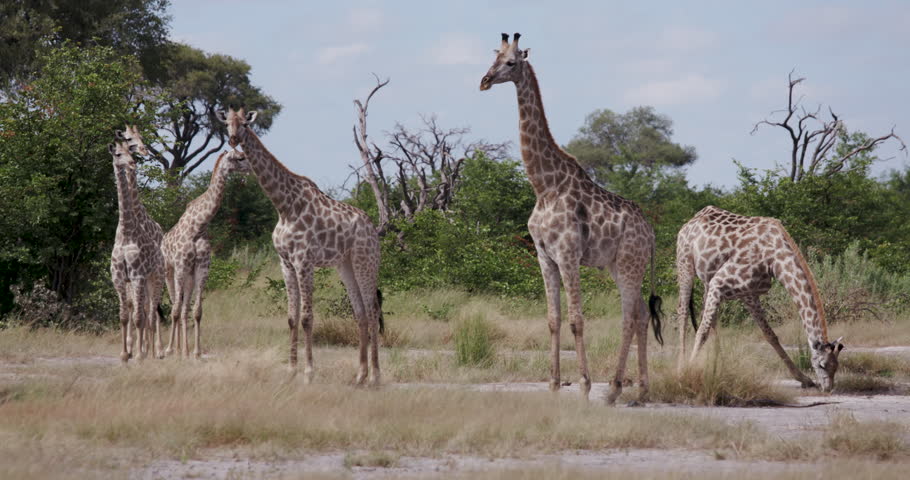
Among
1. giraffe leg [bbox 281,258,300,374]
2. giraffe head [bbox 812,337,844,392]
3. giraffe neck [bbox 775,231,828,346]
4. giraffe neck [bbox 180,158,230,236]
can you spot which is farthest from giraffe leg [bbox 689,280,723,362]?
giraffe neck [bbox 180,158,230,236]

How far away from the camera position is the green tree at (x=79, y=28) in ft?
82.5

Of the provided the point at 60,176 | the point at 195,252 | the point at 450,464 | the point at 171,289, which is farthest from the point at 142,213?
the point at 450,464

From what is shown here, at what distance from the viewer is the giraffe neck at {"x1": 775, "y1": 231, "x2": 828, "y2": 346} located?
389 inches

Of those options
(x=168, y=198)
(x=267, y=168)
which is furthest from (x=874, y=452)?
(x=168, y=198)

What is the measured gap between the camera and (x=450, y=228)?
2142 cm

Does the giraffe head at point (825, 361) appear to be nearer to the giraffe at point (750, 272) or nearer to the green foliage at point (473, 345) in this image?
the giraffe at point (750, 272)

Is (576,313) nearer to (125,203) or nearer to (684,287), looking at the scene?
(684,287)

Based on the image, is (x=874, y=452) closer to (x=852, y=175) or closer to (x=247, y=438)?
(x=247, y=438)

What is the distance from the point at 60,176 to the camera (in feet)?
49.6

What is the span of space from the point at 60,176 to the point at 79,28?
583 inches

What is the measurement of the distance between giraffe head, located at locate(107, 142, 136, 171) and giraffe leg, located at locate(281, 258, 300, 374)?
2.90 meters

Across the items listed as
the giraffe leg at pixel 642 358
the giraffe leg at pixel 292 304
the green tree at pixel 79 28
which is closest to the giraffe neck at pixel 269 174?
the giraffe leg at pixel 292 304

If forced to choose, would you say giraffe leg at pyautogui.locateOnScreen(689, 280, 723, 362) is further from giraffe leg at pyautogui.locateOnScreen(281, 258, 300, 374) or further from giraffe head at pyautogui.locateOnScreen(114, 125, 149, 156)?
giraffe head at pyautogui.locateOnScreen(114, 125, 149, 156)

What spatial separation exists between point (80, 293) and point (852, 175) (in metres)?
18.4
